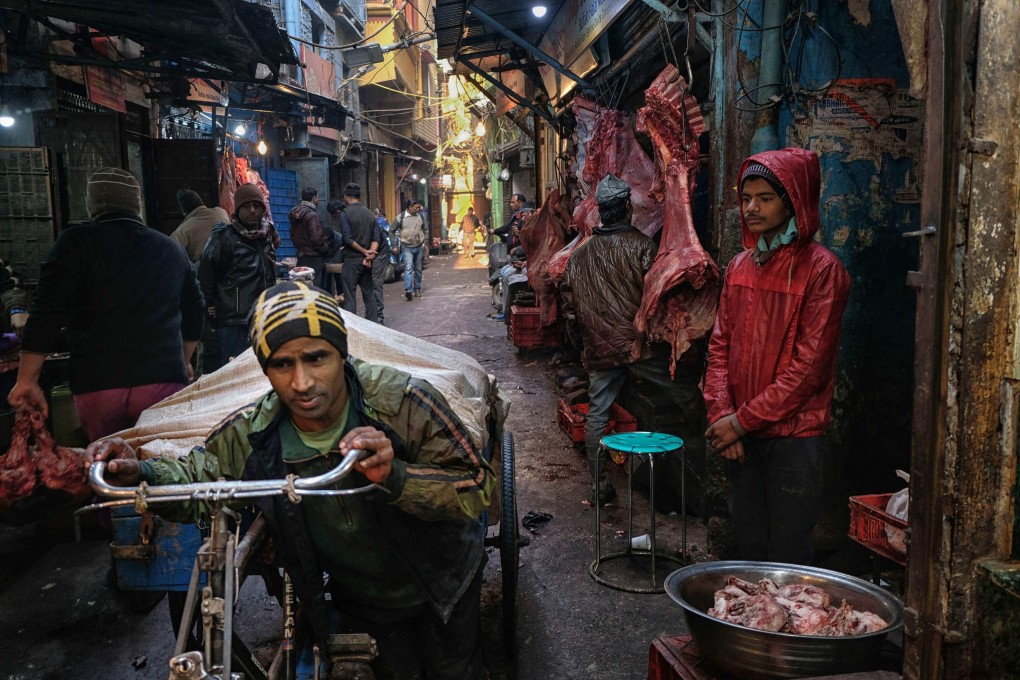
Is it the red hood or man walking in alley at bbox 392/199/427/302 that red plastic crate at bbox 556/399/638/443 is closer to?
the red hood

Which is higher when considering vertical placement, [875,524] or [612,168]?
[612,168]

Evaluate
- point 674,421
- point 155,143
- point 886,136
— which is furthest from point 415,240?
point 886,136

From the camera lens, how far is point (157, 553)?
2.98m

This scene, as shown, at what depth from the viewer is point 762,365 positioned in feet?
11.7

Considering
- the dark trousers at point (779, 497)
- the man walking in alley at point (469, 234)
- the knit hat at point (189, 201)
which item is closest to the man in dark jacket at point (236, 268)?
the knit hat at point (189, 201)

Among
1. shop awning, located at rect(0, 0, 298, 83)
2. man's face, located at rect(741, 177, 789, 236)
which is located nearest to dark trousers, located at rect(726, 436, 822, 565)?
man's face, located at rect(741, 177, 789, 236)

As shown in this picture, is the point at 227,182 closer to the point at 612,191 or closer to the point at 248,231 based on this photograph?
the point at 248,231

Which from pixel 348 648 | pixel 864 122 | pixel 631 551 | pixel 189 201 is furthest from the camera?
pixel 189 201

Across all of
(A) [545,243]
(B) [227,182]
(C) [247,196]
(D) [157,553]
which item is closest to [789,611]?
(D) [157,553]

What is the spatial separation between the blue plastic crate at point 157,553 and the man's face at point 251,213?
465 centimetres

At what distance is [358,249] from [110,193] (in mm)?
8175

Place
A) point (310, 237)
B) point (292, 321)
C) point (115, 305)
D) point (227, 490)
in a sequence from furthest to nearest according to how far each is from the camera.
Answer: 1. point (310, 237)
2. point (115, 305)
3. point (292, 321)
4. point (227, 490)

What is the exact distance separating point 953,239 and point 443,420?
5.17ft

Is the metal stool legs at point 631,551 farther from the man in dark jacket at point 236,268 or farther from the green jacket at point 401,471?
the man in dark jacket at point 236,268
